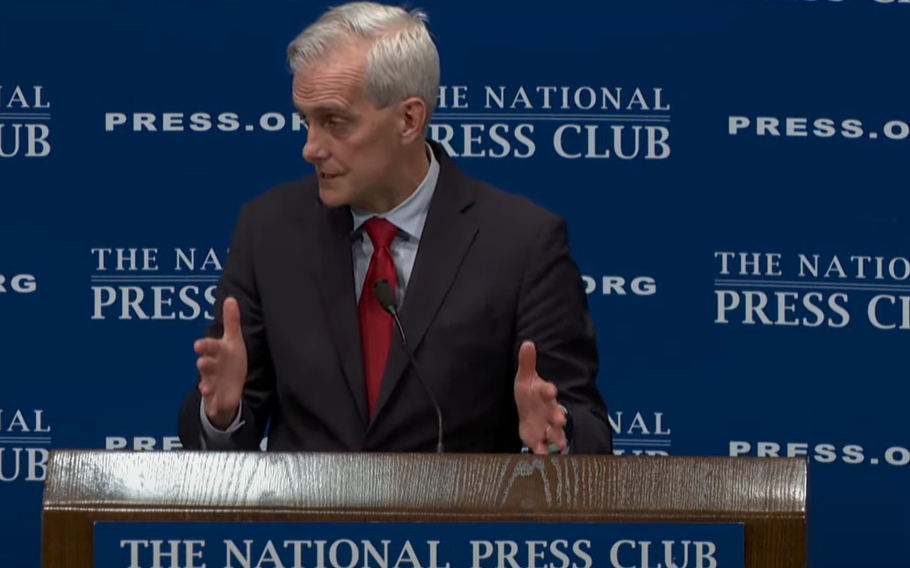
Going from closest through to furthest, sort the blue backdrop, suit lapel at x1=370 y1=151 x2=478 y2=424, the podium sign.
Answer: the podium sign → suit lapel at x1=370 y1=151 x2=478 y2=424 → the blue backdrop

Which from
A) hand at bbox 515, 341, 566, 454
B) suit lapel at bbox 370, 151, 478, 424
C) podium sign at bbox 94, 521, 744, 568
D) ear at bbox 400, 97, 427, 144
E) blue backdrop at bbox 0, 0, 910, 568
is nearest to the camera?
podium sign at bbox 94, 521, 744, 568

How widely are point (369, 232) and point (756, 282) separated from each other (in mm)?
1131

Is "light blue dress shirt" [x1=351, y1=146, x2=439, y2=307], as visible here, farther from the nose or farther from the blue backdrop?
the blue backdrop

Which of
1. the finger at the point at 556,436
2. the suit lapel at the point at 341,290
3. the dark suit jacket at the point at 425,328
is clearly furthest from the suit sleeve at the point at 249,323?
the finger at the point at 556,436

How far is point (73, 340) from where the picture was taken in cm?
314

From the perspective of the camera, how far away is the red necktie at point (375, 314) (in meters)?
2.16

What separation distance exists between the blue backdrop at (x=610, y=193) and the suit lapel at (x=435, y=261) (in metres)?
0.86

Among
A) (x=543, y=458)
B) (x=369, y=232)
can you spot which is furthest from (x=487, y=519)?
(x=369, y=232)

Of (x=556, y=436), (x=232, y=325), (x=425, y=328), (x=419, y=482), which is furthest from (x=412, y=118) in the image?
(x=419, y=482)

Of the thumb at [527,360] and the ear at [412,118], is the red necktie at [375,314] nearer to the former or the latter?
the ear at [412,118]

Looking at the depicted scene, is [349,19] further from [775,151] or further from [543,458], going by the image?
[775,151]

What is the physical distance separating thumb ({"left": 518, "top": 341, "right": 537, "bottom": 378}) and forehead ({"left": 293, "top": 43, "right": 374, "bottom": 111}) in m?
0.54

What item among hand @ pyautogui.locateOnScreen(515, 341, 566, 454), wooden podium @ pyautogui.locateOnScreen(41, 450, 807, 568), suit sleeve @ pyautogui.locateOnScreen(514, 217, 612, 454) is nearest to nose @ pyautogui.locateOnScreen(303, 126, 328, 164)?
suit sleeve @ pyautogui.locateOnScreen(514, 217, 612, 454)

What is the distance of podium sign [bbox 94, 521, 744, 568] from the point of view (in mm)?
1314
